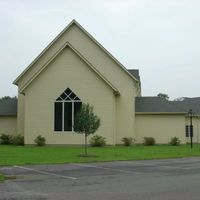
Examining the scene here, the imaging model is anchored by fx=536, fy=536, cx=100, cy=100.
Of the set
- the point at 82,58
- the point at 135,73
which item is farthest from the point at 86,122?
the point at 135,73

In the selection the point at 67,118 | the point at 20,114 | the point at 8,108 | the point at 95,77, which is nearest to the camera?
the point at 67,118

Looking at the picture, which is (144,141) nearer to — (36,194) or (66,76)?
(66,76)

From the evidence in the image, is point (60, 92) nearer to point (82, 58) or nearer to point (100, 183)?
point (82, 58)

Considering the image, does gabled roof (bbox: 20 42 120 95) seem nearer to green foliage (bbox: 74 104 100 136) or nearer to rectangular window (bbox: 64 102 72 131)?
rectangular window (bbox: 64 102 72 131)

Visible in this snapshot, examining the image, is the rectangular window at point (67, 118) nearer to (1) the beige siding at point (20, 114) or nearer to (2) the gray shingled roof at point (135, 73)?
(1) the beige siding at point (20, 114)

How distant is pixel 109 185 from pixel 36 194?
293 centimetres

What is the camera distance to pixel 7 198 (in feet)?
44.2

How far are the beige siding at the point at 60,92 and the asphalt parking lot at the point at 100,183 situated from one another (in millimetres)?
20276

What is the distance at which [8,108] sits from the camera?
5147 cm

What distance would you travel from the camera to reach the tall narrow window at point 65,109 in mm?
44562

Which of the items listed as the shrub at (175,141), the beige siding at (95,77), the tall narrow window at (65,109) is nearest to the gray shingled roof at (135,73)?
the beige siding at (95,77)

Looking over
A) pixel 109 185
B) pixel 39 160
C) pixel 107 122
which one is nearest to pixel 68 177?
pixel 109 185

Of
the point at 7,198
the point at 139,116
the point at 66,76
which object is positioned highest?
the point at 66,76

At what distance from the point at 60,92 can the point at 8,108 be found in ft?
28.7
